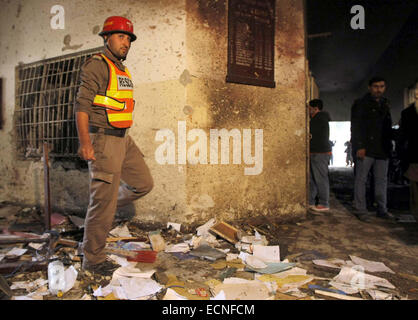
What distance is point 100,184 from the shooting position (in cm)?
254

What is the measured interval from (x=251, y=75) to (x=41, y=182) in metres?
3.76

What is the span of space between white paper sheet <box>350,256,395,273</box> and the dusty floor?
73mm

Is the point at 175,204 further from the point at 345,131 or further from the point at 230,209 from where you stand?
the point at 345,131

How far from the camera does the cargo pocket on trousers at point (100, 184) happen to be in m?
2.53

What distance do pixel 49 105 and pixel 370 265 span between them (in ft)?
16.5

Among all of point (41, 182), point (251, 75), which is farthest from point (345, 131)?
point (41, 182)

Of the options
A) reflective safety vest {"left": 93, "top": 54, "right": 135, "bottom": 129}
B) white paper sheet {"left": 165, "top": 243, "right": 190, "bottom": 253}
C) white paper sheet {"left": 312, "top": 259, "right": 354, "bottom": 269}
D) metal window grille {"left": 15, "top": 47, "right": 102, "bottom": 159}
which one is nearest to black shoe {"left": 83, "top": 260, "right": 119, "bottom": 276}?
white paper sheet {"left": 165, "top": 243, "right": 190, "bottom": 253}

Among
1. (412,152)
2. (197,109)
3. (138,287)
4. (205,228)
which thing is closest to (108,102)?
(197,109)

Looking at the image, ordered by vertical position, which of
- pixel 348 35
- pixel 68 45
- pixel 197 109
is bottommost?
pixel 197 109

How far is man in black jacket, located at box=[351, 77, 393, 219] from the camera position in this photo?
15.4ft

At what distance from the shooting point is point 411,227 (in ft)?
13.8

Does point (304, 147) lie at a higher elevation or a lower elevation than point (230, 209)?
higher

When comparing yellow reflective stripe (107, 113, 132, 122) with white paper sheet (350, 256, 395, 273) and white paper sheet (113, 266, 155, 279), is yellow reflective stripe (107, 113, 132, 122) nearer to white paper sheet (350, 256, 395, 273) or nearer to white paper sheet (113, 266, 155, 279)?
white paper sheet (113, 266, 155, 279)

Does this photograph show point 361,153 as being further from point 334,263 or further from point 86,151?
point 86,151
